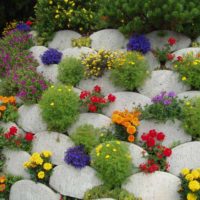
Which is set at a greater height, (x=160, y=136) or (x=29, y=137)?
(x=160, y=136)

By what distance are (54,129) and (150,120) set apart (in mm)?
1173

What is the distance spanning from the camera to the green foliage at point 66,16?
6.06 metres

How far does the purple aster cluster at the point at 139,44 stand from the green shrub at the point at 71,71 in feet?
2.36

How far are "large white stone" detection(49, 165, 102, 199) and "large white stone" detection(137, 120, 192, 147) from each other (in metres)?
0.75

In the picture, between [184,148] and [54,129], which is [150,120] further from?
[54,129]

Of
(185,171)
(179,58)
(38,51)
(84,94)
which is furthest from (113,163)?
(38,51)

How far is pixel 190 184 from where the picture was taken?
157 inches

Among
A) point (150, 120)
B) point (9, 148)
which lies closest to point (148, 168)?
point (150, 120)

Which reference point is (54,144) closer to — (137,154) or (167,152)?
(137,154)

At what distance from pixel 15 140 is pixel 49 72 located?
1.16m

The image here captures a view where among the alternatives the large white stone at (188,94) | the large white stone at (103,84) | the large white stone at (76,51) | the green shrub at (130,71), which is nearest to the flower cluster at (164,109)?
the large white stone at (188,94)

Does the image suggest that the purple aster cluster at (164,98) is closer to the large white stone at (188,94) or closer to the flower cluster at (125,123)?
the large white stone at (188,94)

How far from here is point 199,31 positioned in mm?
5457

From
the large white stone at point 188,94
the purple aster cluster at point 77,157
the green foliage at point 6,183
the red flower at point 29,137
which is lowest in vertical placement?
the green foliage at point 6,183
